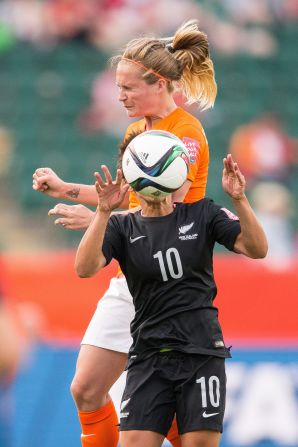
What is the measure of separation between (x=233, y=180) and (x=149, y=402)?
3.47ft

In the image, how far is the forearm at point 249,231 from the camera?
4.41 meters

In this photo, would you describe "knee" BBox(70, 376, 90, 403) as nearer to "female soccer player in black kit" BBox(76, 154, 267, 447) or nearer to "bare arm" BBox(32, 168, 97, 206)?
"female soccer player in black kit" BBox(76, 154, 267, 447)

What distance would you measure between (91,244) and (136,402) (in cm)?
75

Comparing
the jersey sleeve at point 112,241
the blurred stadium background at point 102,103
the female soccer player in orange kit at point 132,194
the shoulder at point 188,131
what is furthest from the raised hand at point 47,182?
the blurred stadium background at point 102,103

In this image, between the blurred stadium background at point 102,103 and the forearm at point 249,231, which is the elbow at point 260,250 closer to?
the forearm at point 249,231

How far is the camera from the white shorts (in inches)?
208

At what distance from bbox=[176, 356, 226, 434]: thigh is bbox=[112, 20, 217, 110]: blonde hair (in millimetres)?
1406

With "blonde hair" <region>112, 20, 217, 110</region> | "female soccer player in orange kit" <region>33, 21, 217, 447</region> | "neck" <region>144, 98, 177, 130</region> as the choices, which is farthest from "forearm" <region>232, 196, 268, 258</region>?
"blonde hair" <region>112, 20, 217, 110</region>

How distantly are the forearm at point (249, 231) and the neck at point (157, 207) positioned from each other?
1.15 ft

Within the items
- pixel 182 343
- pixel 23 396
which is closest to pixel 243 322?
pixel 23 396

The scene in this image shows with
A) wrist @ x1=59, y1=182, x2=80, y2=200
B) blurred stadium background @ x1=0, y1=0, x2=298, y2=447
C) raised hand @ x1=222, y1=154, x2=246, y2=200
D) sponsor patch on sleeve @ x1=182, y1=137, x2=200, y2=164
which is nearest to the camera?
raised hand @ x1=222, y1=154, x2=246, y2=200

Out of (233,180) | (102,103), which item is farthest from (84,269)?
(102,103)

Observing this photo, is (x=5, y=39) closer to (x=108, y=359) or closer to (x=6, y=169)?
(x=6, y=169)

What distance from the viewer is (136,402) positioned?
4555 millimetres
